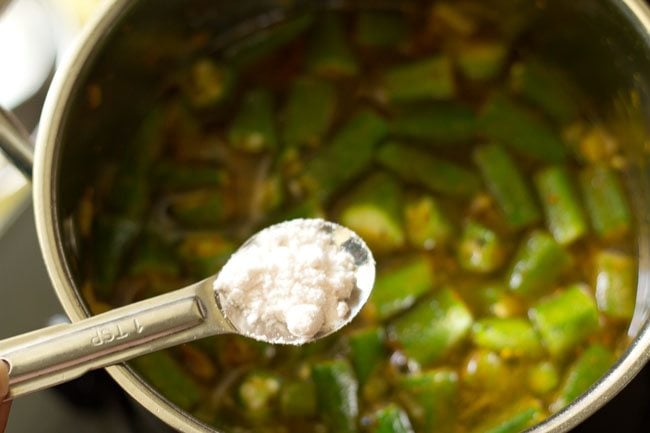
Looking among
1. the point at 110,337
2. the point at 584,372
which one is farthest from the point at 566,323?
the point at 110,337

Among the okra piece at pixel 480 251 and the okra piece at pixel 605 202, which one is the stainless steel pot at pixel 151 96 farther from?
the okra piece at pixel 480 251

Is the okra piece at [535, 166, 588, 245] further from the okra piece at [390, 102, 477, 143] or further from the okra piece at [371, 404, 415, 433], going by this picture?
the okra piece at [371, 404, 415, 433]

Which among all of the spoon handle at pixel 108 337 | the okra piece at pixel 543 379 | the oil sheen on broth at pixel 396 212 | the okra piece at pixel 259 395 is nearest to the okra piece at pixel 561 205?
the oil sheen on broth at pixel 396 212

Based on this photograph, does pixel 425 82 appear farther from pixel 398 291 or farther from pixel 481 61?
pixel 398 291

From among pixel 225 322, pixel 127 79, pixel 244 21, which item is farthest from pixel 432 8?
pixel 225 322

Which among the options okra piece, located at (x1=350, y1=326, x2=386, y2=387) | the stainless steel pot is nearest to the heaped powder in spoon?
the stainless steel pot

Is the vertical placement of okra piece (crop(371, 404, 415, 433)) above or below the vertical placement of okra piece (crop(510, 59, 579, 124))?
below
